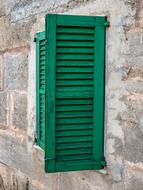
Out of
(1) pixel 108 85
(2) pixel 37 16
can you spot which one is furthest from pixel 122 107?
(2) pixel 37 16

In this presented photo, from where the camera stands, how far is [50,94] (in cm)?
344

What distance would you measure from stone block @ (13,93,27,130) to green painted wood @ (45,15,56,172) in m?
1.43

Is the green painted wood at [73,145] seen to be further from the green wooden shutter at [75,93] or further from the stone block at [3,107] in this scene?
the stone block at [3,107]

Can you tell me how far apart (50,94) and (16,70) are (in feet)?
5.44

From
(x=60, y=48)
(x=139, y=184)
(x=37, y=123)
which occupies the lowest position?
(x=139, y=184)

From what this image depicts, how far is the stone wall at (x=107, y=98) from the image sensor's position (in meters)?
3.31

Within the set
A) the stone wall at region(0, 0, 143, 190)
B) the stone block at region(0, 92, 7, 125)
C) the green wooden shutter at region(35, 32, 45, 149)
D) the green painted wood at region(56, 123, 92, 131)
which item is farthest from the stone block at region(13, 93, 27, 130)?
the green painted wood at region(56, 123, 92, 131)

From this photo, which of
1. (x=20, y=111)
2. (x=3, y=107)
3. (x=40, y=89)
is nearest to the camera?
(x=40, y=89)

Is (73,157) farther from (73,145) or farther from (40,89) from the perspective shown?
(40,89)

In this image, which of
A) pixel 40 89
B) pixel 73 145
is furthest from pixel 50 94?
pixel 40 89

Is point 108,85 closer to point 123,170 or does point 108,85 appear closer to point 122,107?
point 122,107

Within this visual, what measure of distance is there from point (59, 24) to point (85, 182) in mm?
1347

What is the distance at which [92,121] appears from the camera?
11.8ft

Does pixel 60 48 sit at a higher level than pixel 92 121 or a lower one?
higher
